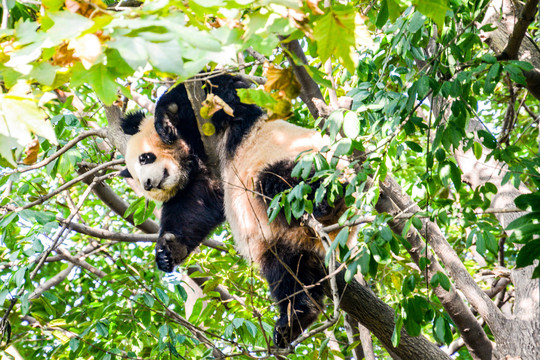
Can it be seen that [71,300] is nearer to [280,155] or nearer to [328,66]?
[280,155]

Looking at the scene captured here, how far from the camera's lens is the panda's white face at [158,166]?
4.53m

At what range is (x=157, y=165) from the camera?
458 cm

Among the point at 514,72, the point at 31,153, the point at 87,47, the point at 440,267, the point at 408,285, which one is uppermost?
the point at 87,47

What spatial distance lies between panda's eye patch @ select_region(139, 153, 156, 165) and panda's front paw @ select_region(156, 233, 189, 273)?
0.68 metres

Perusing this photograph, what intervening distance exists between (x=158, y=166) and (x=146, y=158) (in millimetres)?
142

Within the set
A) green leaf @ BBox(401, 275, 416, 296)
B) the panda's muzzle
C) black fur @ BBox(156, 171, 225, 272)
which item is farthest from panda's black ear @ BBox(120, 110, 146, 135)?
green leaf @ BBox(401, 275, 416, 296)

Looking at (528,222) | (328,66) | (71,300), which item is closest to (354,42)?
(528,222)

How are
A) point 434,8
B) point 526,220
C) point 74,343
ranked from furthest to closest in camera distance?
1. point 74,343
2. point 526,220
3. point 434,8

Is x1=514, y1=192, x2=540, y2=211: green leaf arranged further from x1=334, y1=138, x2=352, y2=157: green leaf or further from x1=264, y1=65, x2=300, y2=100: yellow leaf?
x1=264, y1=65, x2=300, y2=100: yellow leaf

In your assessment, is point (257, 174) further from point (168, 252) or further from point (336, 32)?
point (336, 32)

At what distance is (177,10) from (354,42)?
52 centimetres

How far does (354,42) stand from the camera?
1.56 m

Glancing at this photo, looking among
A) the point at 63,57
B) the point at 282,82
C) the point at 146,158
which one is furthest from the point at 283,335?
the point at 63,57

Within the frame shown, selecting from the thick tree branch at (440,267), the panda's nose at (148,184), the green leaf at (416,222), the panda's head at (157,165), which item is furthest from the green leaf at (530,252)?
the panda's nose at (148,184)
